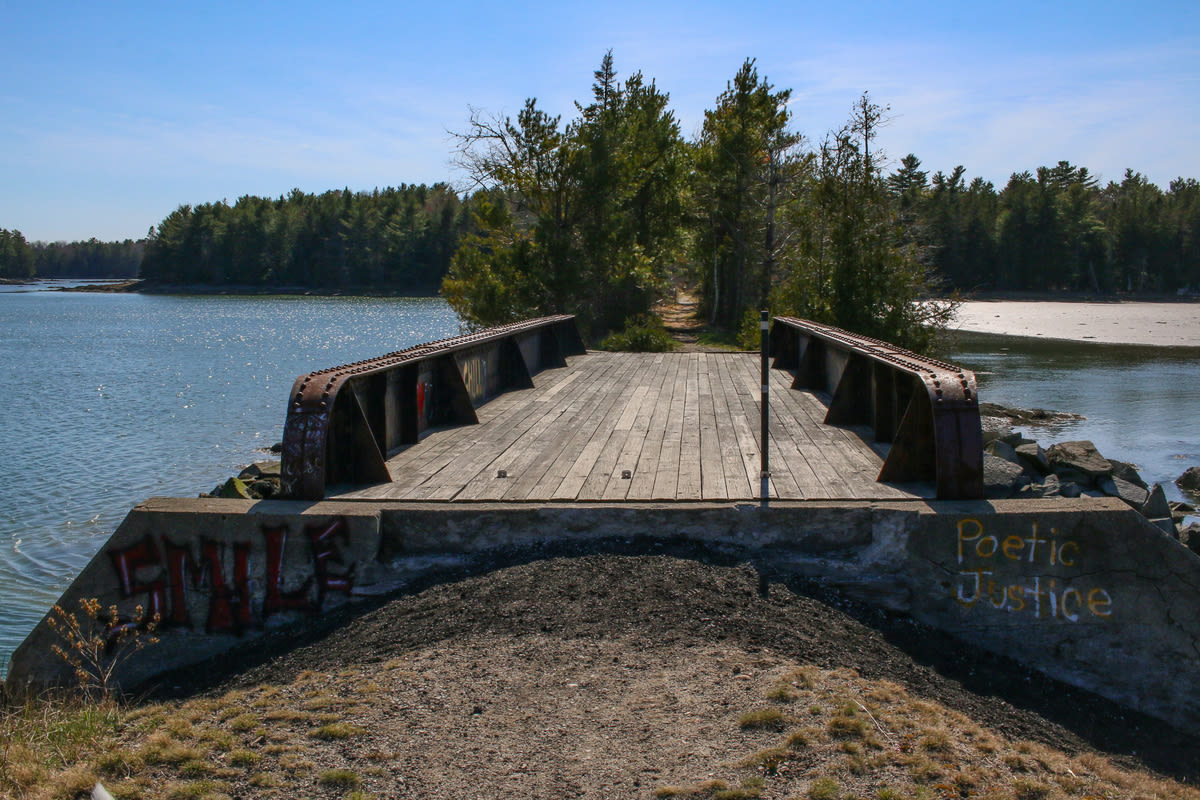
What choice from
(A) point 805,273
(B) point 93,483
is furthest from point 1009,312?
(B) point 93,483

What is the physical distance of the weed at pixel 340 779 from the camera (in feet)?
11.0

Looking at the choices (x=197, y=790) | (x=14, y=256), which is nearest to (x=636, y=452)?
(x=197, y=790)

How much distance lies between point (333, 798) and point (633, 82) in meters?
43.9

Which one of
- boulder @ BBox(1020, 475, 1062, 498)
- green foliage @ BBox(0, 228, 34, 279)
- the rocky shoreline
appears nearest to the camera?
boulder @ BBox(1020, 475, 1062, 498)

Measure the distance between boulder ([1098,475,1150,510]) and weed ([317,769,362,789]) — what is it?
10592mm

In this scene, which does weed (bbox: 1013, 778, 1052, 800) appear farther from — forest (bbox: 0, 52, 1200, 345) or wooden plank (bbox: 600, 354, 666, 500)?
forest (bbox: 0, 52, 1200, 345)

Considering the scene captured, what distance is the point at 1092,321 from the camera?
2202 inches

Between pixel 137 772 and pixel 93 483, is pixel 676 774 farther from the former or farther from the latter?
pixel 93 483

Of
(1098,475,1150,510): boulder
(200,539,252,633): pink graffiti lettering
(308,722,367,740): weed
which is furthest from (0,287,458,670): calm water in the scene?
(1098,475,1150,510): boulder

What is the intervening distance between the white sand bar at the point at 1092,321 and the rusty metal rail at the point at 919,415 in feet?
125

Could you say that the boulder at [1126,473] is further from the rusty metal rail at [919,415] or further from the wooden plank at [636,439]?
the rusty metal rail at [919,415]

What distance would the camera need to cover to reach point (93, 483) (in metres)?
15.2

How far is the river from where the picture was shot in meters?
12.7

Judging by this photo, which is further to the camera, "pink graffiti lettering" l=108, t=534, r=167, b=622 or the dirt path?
"pink graffiti lettering" l=108, t=534, r=167, b=622
